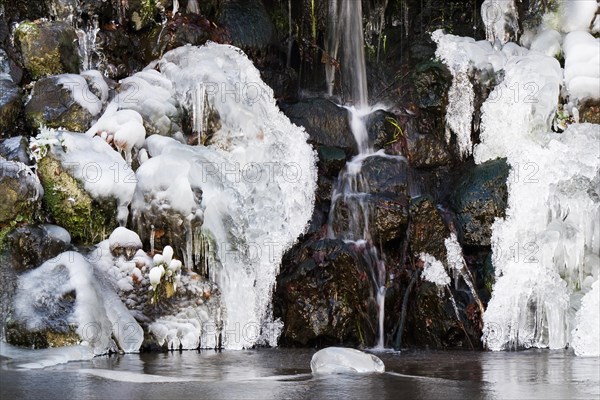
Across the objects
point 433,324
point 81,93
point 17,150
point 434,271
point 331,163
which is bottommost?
point 433,324

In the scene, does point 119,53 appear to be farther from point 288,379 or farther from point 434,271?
point 288,379

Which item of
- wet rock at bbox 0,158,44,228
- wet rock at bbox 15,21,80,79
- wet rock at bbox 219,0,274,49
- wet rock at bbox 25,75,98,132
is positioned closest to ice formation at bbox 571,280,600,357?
wet rock at bbox 0,158,44,228

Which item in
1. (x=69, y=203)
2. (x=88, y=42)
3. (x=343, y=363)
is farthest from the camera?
(x=88, y=42)

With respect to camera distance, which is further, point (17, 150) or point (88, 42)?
point (88, 42)

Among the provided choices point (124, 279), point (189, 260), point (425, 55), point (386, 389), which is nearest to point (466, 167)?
point (425, 55)

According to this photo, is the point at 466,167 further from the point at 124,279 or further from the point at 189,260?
the point at 124,279

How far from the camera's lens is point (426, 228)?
1092 centimetres

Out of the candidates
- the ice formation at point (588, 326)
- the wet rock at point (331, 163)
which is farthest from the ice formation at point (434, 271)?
the wet rock at point (331, 163)

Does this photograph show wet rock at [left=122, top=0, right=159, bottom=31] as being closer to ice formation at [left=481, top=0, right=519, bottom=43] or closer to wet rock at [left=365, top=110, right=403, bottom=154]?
wet rock at [left=365, top=110, right=403, bottom=154]

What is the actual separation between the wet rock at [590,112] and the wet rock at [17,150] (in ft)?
24.3

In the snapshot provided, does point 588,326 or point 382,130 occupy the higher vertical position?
point 382,130

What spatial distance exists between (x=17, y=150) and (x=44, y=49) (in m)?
2.29

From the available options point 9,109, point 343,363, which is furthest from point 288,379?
point 9,109

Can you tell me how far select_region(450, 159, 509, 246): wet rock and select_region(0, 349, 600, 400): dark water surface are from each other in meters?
2.76
